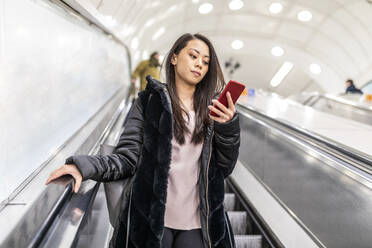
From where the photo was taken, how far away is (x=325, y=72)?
21.1 meters

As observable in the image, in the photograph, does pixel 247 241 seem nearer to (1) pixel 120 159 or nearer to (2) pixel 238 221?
(2) pixel 238 221

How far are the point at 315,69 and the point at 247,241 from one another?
21.1 metres

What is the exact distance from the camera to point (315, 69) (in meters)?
21.7

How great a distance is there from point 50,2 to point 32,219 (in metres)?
1.89

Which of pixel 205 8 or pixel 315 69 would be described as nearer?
pixel 205 8

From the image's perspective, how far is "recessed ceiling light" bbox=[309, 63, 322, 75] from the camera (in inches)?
842

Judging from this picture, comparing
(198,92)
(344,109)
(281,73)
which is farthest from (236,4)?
(198,92)

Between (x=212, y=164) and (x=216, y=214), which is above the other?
(x=212, y=164)

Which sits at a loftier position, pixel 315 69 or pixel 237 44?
pixel 237 44

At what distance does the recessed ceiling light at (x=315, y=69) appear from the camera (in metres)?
21.4

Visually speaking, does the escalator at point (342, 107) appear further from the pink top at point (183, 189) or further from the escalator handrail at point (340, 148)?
the pink top at point (183, 189)

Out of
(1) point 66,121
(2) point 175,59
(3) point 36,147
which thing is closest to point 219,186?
(2) point 175,59

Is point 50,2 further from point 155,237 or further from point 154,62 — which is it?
point 154,62

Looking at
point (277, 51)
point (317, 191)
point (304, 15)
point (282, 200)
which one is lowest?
point (282, 200)
